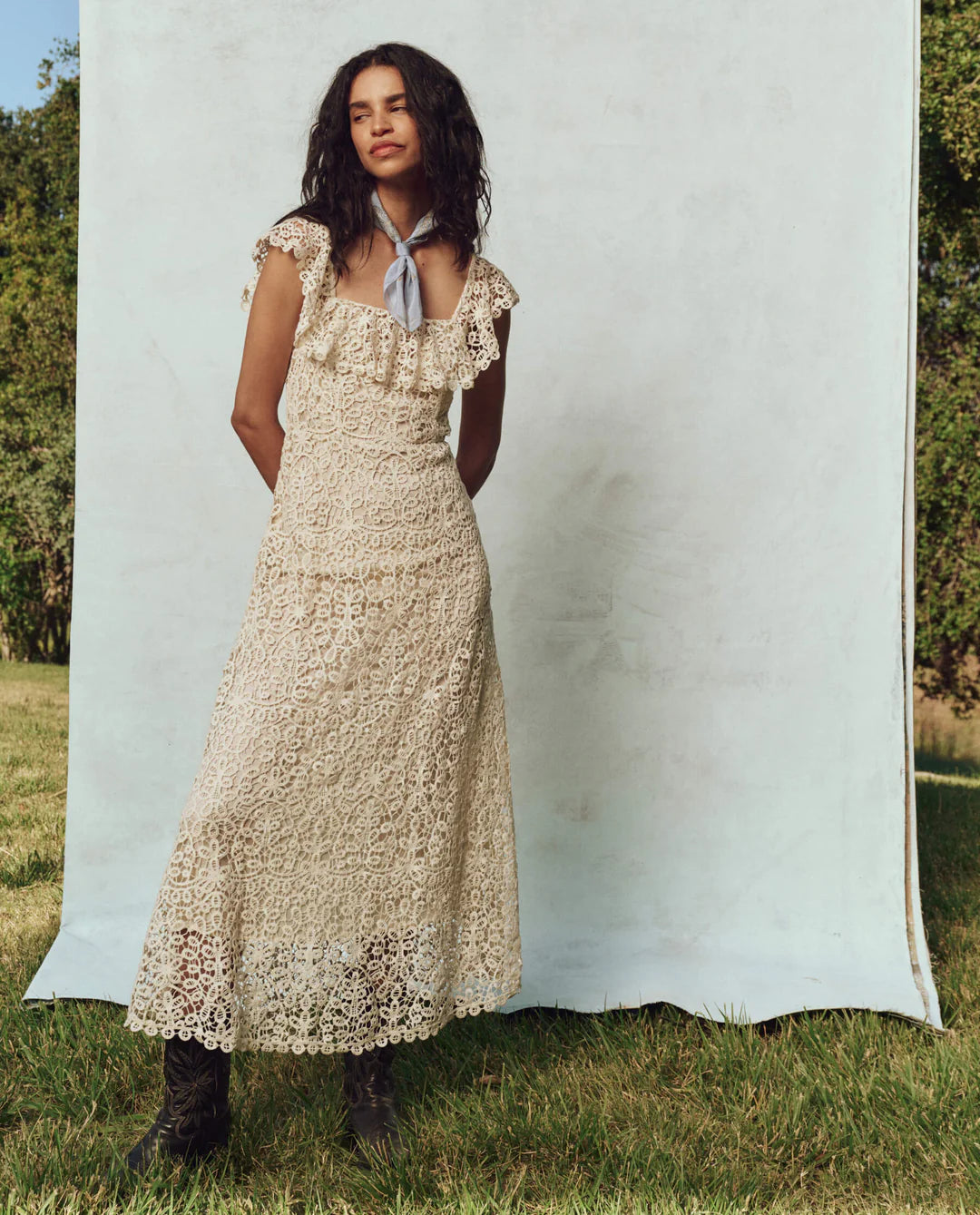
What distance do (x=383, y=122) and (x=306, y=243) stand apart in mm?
229

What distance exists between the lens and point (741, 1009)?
8.82 ft

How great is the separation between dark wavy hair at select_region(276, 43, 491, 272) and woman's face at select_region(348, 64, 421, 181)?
0.01m

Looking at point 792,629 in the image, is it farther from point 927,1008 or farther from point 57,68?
point 57,68

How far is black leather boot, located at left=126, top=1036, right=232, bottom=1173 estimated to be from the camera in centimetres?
186

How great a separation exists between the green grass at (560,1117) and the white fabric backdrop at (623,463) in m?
0.20

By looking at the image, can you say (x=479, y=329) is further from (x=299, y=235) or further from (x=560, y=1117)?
(x=560, y=1117)

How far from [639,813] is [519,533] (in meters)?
0.74

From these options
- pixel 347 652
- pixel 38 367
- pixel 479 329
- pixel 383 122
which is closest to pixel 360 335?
pixel 479 329

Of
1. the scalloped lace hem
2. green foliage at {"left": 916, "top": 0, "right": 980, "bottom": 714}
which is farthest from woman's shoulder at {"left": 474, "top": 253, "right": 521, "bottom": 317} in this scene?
green foliage at {"left": 916, "top": 0, "right": 980, "bottom": 714}

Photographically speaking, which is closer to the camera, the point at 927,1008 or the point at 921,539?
the point at 927,1008

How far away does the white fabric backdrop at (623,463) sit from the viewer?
2814mm

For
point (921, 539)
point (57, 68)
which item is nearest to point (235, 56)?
point (921, 539)

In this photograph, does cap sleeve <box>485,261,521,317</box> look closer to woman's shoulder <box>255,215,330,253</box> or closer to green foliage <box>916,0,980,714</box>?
woman's shoulder <box>255,215,330,253</box>

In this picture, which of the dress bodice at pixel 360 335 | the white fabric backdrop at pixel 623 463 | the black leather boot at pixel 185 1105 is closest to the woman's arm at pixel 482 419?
the dress bodice at pixel 360 335
